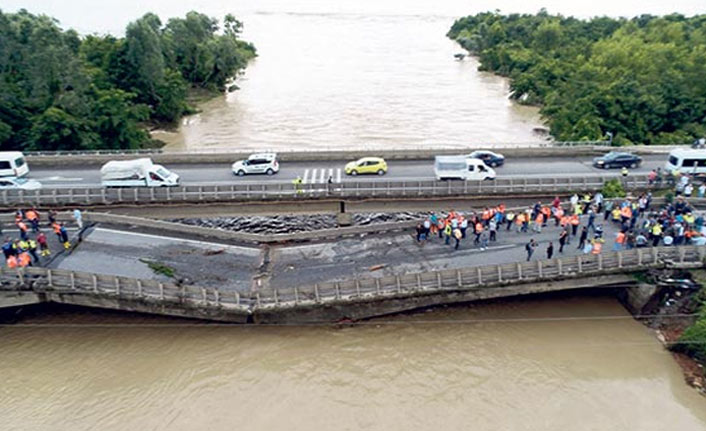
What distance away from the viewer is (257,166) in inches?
1280

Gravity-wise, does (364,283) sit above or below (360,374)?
above

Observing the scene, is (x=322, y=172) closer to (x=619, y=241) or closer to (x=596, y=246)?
(x=596, y=246)

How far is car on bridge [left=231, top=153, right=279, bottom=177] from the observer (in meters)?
32.5

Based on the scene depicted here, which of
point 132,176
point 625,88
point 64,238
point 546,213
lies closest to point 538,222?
point 546,213

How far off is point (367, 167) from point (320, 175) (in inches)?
108

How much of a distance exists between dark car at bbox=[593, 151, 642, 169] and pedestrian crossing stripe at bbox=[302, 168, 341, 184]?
15665 mm

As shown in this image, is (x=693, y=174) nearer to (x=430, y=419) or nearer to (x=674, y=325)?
(x=674, y=325)

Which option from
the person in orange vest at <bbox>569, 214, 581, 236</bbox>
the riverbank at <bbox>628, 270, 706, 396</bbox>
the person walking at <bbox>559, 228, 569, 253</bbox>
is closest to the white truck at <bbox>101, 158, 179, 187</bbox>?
the person walking at <bbox>559, 228, 569, 253</bbox>

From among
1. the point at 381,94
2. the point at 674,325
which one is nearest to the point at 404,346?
the point at 674,325

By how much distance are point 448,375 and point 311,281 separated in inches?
278

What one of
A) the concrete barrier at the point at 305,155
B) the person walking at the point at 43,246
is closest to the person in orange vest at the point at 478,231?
the concrete barrier at the point at 305,155

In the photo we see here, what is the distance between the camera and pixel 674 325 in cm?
2391

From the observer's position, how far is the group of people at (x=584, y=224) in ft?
81.6

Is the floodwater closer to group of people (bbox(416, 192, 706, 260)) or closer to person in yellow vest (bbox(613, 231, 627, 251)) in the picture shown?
person in yellow vest (bbox(613, 231, 627, 251))
